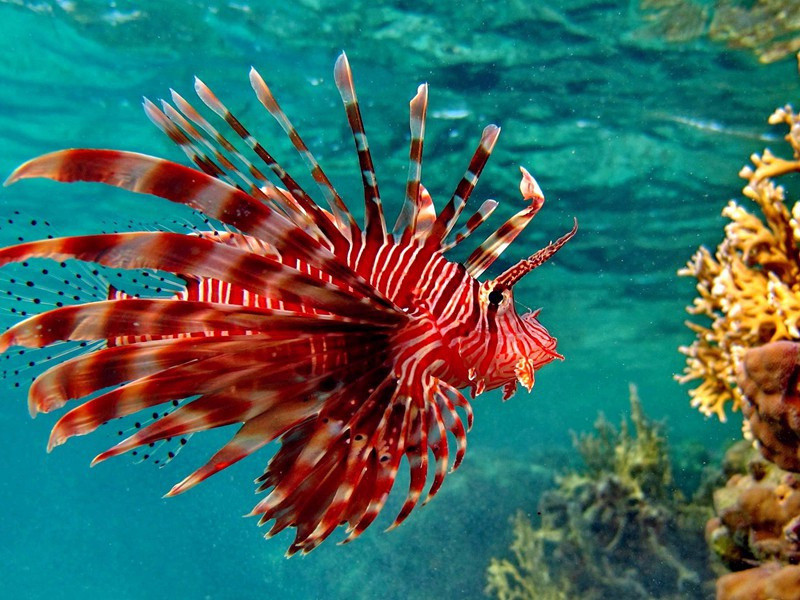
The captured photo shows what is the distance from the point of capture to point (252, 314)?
1726 millimetres

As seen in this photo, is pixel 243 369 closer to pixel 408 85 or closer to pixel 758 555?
pixel 758 555

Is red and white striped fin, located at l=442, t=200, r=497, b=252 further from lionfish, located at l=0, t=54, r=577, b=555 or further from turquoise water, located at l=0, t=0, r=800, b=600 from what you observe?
turquoise water, located at l=0, t=0, r=800, b=600

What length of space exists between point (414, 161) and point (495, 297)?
2.16 feet

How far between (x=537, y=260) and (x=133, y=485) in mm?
81084

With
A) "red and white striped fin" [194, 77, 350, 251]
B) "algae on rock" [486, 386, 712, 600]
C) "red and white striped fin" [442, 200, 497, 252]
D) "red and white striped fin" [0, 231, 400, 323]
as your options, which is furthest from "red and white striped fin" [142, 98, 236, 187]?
"algae on rock" [486, 386, 712, 600]

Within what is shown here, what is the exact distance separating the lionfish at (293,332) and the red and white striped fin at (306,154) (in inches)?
0.5

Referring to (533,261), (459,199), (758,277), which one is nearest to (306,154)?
(459,199)

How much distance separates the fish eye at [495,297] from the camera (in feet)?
7.32

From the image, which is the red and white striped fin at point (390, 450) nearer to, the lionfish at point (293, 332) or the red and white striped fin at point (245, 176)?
the lionfish at point (293, 332)

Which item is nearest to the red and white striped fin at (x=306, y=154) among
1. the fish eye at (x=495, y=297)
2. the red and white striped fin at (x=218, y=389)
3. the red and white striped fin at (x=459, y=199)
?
the red and white striped fin at (x=459, y=199)

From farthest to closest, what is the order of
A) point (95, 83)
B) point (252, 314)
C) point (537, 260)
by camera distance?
point (95, 83) < point (537, 260) < point (252, 314)

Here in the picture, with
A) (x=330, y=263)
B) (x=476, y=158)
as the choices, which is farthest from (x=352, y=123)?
(x=330, y=263)

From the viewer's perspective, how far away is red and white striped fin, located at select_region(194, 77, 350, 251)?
2.22 metres

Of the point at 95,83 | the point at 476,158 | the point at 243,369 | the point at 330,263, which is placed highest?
the point at 95,83
